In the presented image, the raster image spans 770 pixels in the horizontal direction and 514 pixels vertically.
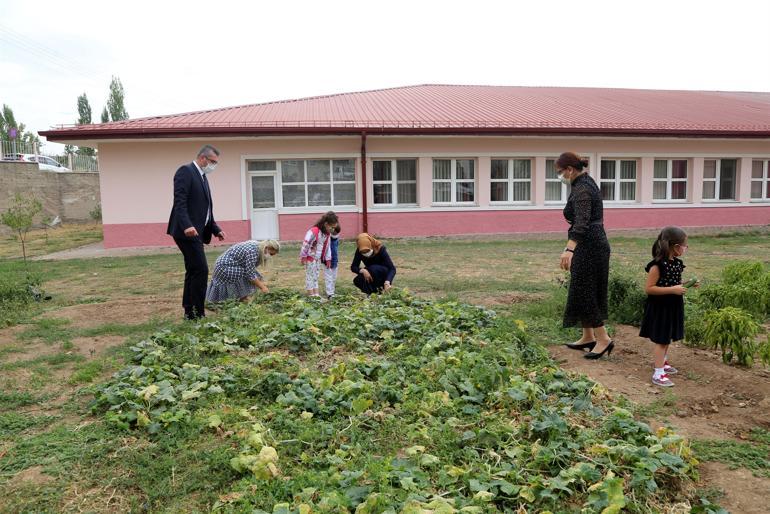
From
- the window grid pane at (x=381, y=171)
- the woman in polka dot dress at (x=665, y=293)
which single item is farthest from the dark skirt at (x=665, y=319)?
the window grid pane at (x=381, y=171)

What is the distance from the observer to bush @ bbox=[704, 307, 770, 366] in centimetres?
460

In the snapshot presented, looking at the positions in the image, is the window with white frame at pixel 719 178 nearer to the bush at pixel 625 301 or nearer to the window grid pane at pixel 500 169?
the window grid pane at pixel 500 169

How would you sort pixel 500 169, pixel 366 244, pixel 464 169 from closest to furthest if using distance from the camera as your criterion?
pixel 366 244, pixel 464 169, pixel 500 169

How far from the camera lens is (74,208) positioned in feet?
86.5

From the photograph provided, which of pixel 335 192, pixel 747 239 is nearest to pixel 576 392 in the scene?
pixel 335 192

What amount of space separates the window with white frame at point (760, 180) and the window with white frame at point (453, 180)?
32.4ft

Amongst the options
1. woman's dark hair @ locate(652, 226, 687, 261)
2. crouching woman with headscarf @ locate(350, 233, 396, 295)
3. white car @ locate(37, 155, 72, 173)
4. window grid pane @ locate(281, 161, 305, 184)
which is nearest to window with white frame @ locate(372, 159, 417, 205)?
window grid pane @ locate(281, 161, 305, 184)

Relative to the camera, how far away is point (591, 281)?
5098 millimetres

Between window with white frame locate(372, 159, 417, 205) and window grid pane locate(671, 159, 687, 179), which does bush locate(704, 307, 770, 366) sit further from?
window grid pane locate(671, 159, 687, 179)

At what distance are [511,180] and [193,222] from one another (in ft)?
43.3

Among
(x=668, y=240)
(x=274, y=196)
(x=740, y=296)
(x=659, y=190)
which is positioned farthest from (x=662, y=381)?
(x=659, y=190)

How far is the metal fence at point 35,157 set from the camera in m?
27.6

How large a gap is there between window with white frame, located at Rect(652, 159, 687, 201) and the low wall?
76.2 ft

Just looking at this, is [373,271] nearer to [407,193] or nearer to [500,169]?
[407,193]
